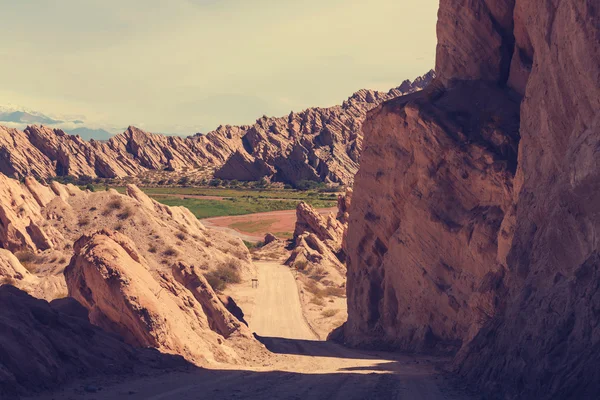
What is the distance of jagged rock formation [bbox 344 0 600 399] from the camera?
58.1ft

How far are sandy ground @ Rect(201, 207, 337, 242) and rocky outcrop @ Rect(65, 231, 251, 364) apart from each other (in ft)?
252

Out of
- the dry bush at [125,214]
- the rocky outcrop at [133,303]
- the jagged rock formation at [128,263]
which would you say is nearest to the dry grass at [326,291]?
the jagged rock formation at [128,263]

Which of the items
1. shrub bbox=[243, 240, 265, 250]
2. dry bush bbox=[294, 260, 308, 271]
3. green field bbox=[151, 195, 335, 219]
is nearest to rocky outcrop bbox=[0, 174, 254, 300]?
dry bush bbox=[294, 260, 308, 271]

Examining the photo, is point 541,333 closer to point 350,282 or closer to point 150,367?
point 150,367

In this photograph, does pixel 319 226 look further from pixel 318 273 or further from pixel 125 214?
pixel 125 214

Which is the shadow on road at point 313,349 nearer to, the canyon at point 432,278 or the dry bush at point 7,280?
the canyon at point 432,278

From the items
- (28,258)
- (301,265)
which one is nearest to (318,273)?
(301,265)

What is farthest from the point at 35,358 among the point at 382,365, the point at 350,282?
the point at 350,282

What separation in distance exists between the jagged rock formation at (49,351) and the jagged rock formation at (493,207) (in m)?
10.8

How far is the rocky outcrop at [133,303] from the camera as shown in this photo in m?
24.2

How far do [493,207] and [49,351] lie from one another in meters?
19.7

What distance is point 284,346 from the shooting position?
38.9 meters

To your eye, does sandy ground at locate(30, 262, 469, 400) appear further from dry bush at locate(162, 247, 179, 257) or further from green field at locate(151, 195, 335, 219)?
green field at locate(151, 195, 335, 219)

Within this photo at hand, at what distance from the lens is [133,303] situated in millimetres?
24141
